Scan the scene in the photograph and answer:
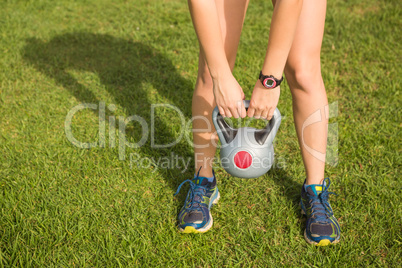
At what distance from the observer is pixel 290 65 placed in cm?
212

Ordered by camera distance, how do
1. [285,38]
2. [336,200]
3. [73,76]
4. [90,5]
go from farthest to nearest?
[90,5]
[73,76]
[336,200]
[285,38]

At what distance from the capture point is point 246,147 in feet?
6.68

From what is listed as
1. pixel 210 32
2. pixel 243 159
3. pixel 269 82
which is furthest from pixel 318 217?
pixel 210 32

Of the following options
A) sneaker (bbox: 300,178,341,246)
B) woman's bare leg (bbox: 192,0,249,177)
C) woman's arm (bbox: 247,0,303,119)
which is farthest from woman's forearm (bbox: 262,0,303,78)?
sneaker (bbox: 300,178,341,246)

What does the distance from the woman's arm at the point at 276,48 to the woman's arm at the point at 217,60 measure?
9 cm

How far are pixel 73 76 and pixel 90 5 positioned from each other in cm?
178

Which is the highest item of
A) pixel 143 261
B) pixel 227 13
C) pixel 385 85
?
pixel 227 13

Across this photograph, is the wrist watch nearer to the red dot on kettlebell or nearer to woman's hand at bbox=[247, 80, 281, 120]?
woman's hand at bbox=[247, 80, 281, 120]

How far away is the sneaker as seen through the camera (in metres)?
2.20

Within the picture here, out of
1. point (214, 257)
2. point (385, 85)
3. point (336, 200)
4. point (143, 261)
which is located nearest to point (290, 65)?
point (336, 200)

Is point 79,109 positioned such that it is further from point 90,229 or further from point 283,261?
point 283,261

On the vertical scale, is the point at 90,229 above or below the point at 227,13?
below

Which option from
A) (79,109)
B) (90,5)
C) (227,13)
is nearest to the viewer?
(227,13)

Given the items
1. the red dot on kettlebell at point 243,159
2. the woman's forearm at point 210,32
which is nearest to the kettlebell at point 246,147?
the red dot on kettlebell at point 243,159
